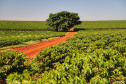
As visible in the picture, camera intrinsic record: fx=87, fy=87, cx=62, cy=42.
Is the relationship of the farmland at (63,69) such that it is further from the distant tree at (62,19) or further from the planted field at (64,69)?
the distant tree at (62,19)

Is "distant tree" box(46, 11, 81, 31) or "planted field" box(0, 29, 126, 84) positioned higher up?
"distant tree" box(46, 11, 81, 31)

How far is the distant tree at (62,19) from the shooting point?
3447 cm

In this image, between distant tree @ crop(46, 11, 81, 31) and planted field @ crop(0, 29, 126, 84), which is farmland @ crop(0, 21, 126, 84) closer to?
planted field @ crop(0, 29, 126, 84)

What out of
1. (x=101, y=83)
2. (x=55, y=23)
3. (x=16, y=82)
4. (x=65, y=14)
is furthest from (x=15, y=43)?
(x=65, y=14)

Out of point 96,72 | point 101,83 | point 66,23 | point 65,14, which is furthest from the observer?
point 65,14

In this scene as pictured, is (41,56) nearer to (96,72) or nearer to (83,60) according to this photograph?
(83,60)

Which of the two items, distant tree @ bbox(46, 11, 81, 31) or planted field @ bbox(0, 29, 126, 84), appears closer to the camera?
planted field @ bbox(0, 29, 126, 84)

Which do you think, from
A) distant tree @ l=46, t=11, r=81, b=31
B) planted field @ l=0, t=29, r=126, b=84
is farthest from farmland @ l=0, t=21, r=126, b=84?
distant tree @ l=46, t=11, r=81, b=31

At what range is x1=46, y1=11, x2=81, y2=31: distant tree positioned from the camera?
113ft

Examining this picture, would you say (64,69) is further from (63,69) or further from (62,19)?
(62,19)

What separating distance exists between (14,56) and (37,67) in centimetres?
142

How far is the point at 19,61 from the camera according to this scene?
4.84 m

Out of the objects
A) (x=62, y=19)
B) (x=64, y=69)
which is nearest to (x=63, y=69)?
(x=64, y=69)

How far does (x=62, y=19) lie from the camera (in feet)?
112
